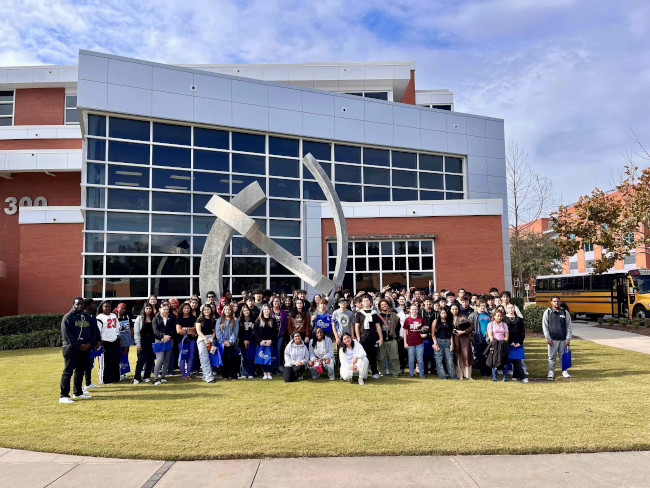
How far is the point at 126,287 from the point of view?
1739 centimetres

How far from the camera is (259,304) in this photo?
414 inches

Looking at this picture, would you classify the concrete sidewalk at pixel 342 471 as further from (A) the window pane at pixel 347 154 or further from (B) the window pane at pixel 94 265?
(A) the window pane at pixel 347 154

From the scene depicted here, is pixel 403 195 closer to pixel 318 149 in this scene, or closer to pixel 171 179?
pixel 318 149

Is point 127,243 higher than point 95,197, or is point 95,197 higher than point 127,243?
point 95,197

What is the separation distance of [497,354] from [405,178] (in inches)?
573

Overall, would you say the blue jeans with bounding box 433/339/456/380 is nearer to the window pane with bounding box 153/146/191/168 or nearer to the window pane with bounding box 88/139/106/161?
the window pane with bounding box 153/146/191/168

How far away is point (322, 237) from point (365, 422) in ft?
46.9

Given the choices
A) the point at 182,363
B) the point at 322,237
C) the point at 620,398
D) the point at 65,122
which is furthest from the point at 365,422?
the point at 65,122

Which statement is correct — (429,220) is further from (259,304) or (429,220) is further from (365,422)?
(365,422)

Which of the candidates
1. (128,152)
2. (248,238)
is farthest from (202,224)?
(248,238)

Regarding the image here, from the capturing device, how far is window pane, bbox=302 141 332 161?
68.2 ft

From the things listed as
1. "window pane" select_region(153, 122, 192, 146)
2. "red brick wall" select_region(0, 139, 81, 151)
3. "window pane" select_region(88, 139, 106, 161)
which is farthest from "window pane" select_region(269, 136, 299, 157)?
"red brick wall" select_region(0, 139, 81, 151)

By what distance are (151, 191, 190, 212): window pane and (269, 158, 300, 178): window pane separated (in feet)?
12.3

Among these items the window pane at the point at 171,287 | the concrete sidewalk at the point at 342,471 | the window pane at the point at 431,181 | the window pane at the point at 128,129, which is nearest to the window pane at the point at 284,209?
the window pane at the point at 171,287
